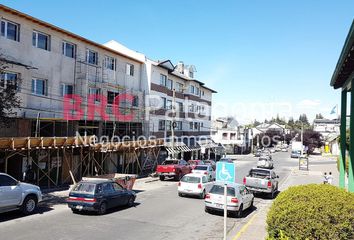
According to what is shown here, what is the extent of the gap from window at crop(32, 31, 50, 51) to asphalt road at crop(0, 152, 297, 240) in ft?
39.0

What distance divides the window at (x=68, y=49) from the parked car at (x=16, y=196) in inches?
534

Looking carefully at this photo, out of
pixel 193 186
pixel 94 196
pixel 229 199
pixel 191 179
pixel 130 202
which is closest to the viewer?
pixel 94 196

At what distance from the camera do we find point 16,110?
22.3 metres

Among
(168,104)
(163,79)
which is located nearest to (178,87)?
(168,104)

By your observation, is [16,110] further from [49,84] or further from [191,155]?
[191,155]

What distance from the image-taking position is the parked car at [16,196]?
47.0 feet

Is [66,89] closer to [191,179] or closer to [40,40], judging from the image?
[40,40]

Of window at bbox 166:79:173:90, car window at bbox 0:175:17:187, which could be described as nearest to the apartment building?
car window at bbox 0:175:17:187

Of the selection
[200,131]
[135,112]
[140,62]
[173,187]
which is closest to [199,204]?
[173,187]

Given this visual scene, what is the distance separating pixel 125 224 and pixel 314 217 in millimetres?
8452

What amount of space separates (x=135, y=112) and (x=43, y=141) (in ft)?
52.0

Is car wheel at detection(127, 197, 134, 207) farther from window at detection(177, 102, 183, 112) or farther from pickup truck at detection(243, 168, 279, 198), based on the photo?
window at detection(177, 102, 183, 112)

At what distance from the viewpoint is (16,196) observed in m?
14.8

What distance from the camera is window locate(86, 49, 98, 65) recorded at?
1153 inches
